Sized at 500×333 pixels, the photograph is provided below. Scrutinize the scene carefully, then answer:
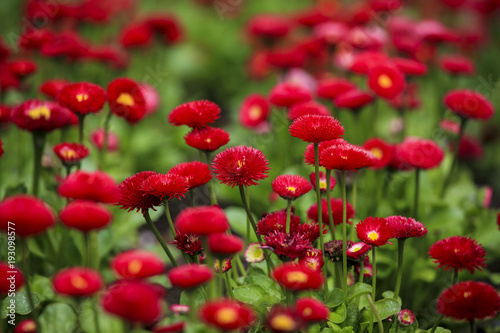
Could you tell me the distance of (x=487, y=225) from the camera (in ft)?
9.23

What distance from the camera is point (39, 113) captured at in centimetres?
214

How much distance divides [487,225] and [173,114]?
1819 millimetres

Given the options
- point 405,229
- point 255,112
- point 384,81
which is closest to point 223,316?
point 405,229

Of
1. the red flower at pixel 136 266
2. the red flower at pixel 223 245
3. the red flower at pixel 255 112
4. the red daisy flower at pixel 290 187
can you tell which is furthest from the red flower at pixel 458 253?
the red flower at pixel 255 112

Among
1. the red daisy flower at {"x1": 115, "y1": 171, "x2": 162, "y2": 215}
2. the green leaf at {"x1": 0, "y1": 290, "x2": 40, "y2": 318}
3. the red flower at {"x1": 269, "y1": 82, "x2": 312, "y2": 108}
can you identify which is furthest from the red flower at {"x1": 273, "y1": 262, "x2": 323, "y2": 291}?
the red flower at {"x1": 269, "y1": 82, "x2": 312, "y2": 108}

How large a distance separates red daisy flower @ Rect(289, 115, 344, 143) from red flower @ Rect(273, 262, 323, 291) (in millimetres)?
452

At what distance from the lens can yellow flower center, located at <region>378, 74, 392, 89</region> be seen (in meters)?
2.72

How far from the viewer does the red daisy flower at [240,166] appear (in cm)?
171

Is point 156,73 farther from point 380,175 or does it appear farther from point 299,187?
point 299,187

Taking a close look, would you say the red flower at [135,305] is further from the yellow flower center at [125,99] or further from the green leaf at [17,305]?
the yellow flower center at [125,99]

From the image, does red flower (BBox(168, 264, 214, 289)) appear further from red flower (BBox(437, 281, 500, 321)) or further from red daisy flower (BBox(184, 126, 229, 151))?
red flower (BBox(437, 281, 500, 321))

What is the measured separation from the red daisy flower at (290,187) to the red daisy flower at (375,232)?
8.3 inches

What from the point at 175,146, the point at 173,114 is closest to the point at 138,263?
the point at 173,114

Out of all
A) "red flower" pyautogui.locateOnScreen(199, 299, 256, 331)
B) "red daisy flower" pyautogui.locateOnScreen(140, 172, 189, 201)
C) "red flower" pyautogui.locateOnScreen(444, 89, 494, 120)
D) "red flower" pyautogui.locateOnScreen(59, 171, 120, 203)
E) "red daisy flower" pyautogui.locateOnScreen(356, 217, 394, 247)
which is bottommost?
"red daisy flower" pyautogui.locateOnScreen(356, 217, 394, 247)
